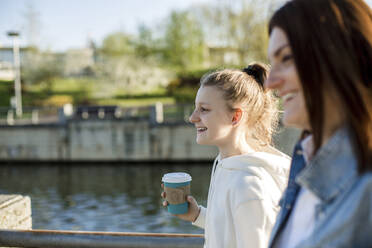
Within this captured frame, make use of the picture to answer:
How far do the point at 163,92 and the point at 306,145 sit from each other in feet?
107

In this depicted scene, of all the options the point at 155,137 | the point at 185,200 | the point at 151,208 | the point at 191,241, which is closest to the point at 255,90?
the point at 185,200

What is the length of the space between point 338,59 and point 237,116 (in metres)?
1.10

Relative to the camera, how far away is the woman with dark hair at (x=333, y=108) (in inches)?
31.5

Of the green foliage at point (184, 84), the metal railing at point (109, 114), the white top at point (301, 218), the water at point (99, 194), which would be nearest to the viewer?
the white top at point (301, 218)

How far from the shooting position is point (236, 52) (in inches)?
1142

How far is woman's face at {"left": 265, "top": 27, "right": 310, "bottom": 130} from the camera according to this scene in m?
1.00

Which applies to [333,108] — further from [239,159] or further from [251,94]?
[251,94]

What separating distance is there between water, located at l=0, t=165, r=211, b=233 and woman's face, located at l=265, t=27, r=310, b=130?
10712 millimetres

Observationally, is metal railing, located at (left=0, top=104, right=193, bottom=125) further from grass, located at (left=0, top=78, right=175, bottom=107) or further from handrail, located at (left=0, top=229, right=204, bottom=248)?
handrail, located at (left=0, top=229, right=204, bottom=248)

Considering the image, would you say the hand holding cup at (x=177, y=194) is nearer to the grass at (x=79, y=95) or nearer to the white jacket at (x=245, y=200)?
the white jacket at (x=245, y=200)

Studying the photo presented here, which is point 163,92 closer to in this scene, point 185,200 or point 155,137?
point 155,137

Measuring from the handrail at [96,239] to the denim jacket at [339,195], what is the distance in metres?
1.09

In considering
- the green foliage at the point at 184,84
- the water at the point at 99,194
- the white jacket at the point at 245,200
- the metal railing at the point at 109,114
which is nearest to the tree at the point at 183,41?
the green foliage at the point at 184,84

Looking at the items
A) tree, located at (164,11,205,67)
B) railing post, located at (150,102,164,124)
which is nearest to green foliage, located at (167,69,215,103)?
tree, located at (164,11,205,67)
